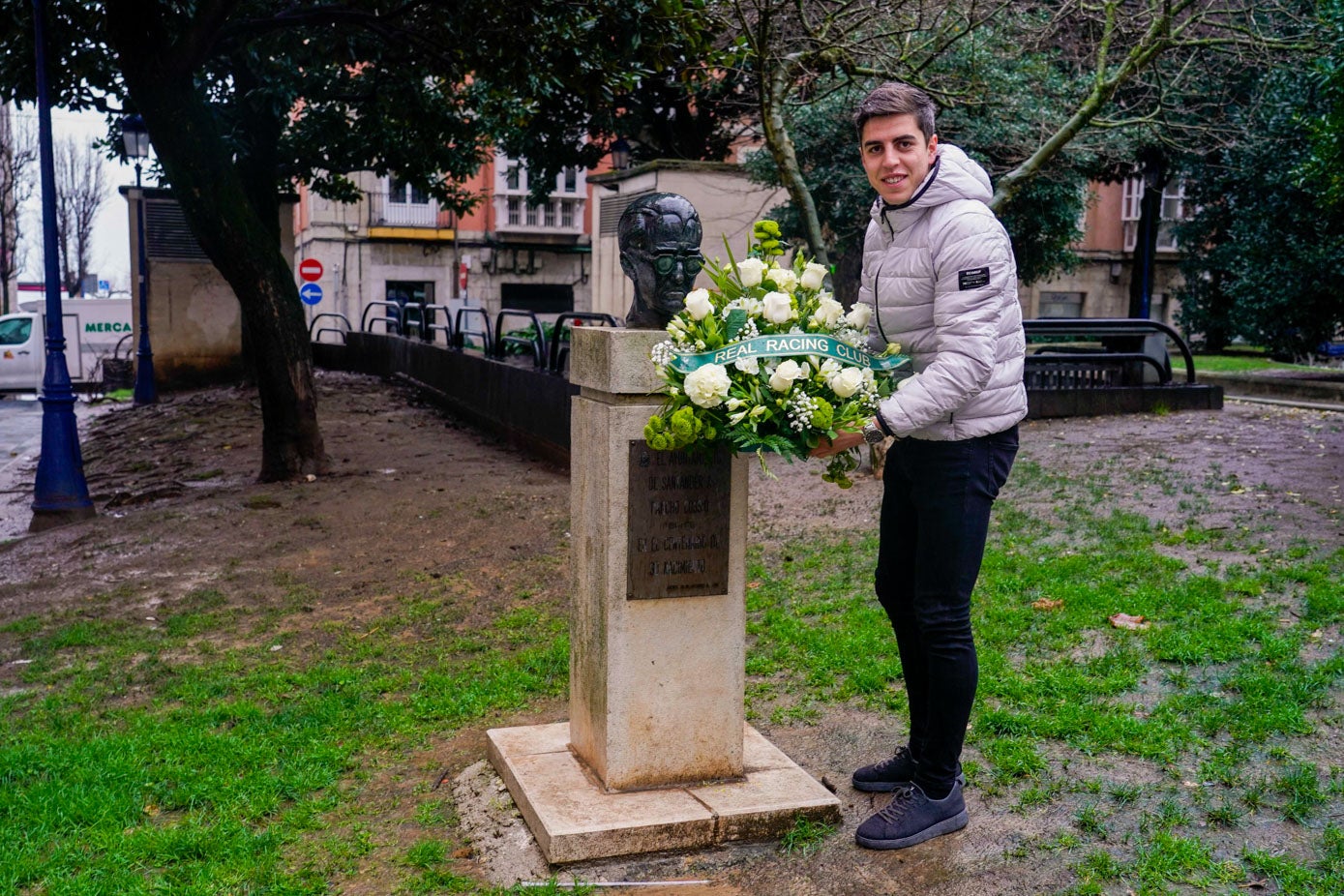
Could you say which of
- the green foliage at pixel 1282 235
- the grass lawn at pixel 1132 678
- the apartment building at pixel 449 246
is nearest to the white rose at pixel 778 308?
the grass lawn at pixel 1132 678

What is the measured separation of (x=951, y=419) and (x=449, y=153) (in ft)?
53.1

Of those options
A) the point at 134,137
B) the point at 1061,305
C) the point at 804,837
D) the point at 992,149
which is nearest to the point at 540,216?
the point at 1061,305

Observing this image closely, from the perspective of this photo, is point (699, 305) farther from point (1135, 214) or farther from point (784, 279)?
point (1135, 214)

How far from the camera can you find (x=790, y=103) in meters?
9.67

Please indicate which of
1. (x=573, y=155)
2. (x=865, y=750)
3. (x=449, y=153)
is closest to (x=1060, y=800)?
(x=865, y=750)

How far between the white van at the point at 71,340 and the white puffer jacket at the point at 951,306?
21901 millimetres

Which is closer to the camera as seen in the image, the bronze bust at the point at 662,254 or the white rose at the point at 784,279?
the white rose at the point at 784,279

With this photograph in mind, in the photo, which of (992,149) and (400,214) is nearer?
(992,149)

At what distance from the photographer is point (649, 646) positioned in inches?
154

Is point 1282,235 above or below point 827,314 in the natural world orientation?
above

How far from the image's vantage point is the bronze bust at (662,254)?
154 inches

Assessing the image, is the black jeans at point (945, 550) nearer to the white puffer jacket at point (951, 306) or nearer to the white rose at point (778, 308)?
the white puffer jacket at point (951, 306)

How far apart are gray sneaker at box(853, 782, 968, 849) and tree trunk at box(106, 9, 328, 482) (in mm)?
8453

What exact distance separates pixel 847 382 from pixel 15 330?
2611cm
